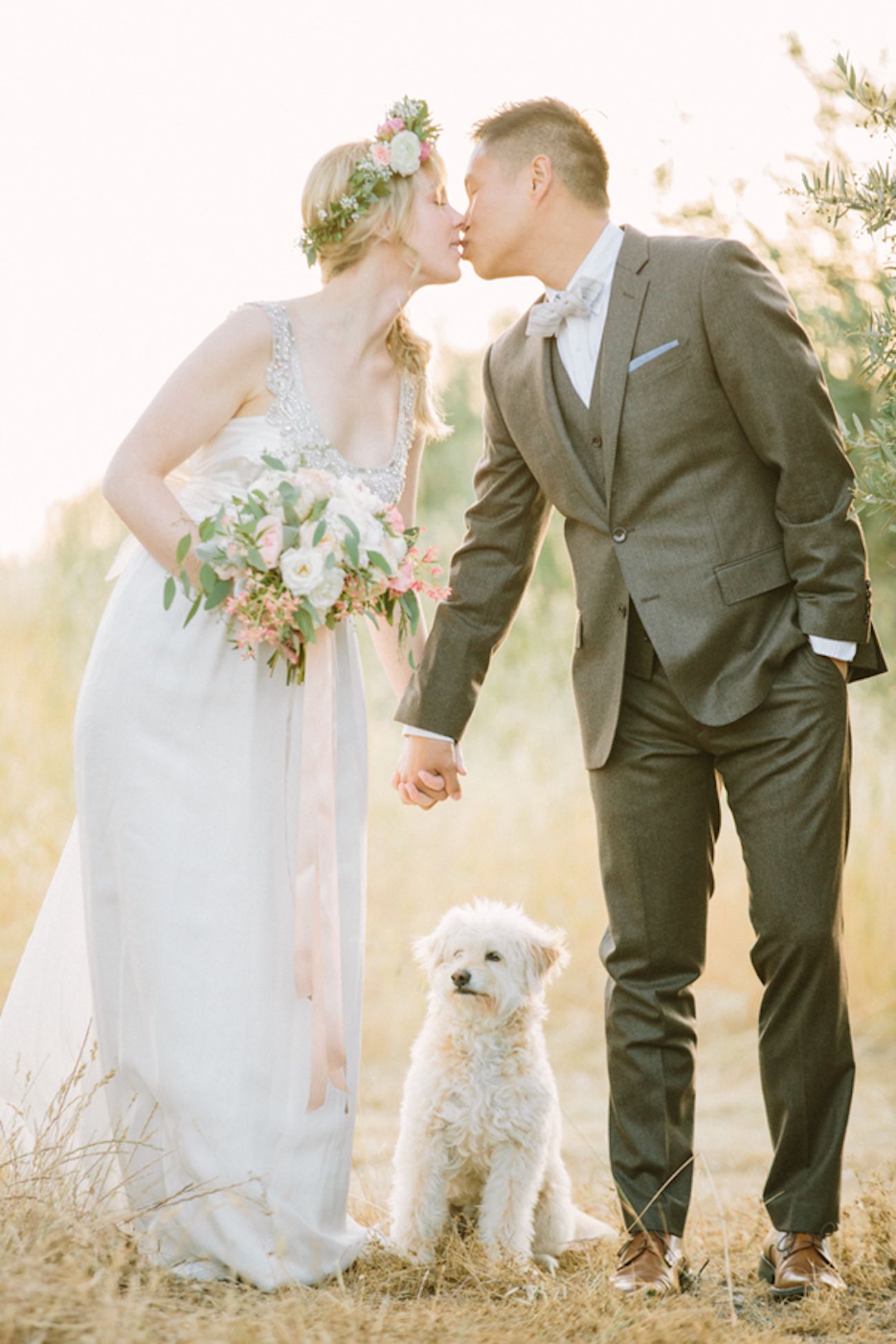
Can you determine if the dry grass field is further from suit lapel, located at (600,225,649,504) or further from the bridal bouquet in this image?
suit lapel, located at (600,225,649,504)

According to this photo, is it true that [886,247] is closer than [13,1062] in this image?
Yes

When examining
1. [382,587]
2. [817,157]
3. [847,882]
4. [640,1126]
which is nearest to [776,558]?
[382,587]

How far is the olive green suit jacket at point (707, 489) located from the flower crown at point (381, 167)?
1.86ft

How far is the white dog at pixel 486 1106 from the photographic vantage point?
3387 mm

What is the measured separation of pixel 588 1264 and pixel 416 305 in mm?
2524

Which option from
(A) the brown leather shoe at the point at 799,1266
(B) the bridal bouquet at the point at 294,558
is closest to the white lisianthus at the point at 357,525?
(B) the bridal bouquet at the point at 294,558

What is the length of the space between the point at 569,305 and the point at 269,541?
984 millimetres

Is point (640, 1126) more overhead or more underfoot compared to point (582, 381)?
more underfoot

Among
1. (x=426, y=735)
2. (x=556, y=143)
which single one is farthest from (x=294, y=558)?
(x=556, y=143)

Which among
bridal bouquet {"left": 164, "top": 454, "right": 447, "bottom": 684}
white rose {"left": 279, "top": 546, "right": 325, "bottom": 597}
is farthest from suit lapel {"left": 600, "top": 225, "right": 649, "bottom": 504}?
white rose {"left": 279, "top": 546, "right": 325, "bottom": 597}

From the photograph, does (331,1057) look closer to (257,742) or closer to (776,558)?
(257,742)

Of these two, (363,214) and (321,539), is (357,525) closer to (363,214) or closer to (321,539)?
(321,539)

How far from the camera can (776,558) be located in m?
3.17

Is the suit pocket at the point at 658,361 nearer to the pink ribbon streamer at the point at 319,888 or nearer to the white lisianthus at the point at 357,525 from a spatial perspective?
the white lisianthus at the point at 357,525
